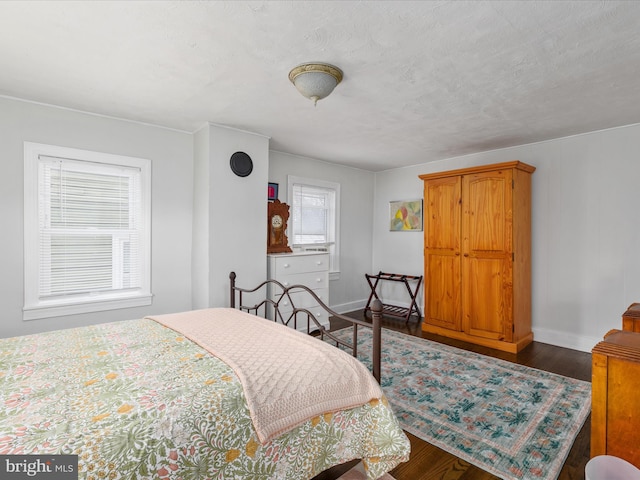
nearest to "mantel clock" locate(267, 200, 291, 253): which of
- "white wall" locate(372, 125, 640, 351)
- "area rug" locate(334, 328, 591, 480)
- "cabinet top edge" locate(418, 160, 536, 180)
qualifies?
"area rug" locate(334, 328, 591, 480)

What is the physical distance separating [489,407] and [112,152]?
3.96 meters

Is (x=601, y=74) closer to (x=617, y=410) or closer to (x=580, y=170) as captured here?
(x=580, y=170)

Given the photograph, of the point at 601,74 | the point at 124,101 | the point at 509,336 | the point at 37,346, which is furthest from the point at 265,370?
the point at 509,336

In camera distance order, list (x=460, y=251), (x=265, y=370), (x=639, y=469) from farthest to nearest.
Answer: (x=460, y=251)
(x=265, y=370)
(x=639, y=469)

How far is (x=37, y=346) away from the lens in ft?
5.97

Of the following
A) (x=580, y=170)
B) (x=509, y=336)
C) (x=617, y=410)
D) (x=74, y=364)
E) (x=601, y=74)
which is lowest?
(x=509, y=336)

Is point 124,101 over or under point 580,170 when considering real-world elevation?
over

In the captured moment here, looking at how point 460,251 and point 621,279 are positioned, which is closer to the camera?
point 621,279

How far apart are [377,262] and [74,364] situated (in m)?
4.83

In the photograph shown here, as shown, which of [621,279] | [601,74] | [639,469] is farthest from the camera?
[621,279]

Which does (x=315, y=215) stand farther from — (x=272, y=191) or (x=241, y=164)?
(x=241, y=164)

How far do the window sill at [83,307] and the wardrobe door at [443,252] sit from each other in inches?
134

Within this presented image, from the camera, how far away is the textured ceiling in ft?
5.58

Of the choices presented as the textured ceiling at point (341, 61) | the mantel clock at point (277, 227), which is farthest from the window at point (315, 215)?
the textured ceiling at point (341, 61)
